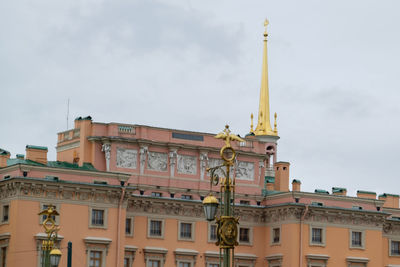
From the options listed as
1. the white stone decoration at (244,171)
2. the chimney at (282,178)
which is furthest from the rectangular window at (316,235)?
the white stone decoration at (244,171)

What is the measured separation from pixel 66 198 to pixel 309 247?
774 inches

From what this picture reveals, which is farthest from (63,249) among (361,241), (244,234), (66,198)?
(361,241)

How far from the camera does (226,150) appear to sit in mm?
33281

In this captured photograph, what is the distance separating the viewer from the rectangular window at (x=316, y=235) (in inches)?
3054

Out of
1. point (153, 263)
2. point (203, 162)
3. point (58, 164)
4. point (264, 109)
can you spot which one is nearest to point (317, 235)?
point (203, 162)

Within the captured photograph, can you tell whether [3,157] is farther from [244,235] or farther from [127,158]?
[244,235]

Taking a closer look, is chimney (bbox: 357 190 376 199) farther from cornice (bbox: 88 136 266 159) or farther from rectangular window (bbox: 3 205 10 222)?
rectangular window (bbox: 3 205 10 222)

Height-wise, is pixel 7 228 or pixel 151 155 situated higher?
pixel 151 155

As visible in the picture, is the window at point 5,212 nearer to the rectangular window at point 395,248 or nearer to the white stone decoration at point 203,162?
the white stone decoration at point 203,162

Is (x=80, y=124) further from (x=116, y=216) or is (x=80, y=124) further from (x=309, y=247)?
(x=309, y=247)

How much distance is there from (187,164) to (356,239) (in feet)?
48.1

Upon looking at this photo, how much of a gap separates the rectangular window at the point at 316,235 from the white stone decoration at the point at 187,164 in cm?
1017

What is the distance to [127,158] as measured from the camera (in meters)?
74.1

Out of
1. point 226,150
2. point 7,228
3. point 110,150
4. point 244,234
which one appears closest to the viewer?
point 226,150
